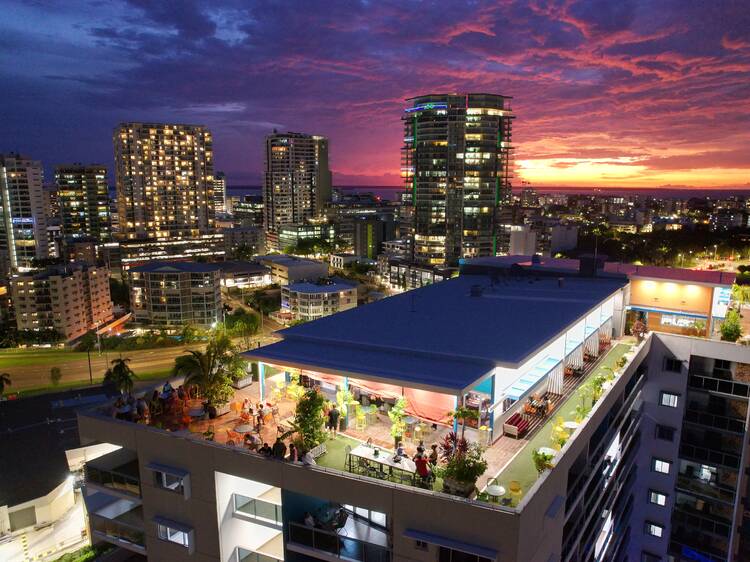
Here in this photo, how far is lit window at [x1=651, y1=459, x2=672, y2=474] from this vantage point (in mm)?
17344

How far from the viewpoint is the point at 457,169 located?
2832 inches

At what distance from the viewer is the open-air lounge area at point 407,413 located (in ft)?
25.8

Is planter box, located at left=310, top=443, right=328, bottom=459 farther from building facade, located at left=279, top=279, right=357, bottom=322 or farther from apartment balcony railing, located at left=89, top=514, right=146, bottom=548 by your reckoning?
building facade, located at left=279, top=279, right=357, bottom=322

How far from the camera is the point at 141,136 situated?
90.4 meters

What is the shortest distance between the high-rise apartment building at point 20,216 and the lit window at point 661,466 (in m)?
86.8

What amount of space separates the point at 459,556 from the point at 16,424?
3866cm

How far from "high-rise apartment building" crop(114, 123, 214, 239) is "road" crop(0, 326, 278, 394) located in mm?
43760

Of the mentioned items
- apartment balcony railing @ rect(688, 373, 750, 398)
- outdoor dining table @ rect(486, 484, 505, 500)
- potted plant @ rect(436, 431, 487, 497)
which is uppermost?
potted plant @ rect(436, 431, 487, 497)

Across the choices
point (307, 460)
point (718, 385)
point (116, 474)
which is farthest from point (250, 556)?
point (718, 385)

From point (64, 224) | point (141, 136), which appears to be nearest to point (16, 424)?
point (141, 136)

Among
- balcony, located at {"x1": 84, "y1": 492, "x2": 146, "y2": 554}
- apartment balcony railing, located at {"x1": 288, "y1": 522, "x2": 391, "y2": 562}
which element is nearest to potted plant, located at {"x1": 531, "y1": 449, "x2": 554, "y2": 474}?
apartment balcony railing, located at {"x1": 288, "y1": 522, "x2": 391, "y2": 562}

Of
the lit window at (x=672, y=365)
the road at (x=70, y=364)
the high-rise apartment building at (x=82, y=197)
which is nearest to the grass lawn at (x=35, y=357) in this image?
the road at (x=70, y=364)

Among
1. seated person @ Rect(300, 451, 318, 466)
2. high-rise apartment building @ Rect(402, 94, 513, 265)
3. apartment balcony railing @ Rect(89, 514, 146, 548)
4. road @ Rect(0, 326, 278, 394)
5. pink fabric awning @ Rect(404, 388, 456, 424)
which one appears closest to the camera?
seated person @ Rect(300, 451, 318, 466)

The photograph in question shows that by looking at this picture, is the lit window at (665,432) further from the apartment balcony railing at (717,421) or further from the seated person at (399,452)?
the seated person at (399,452)
